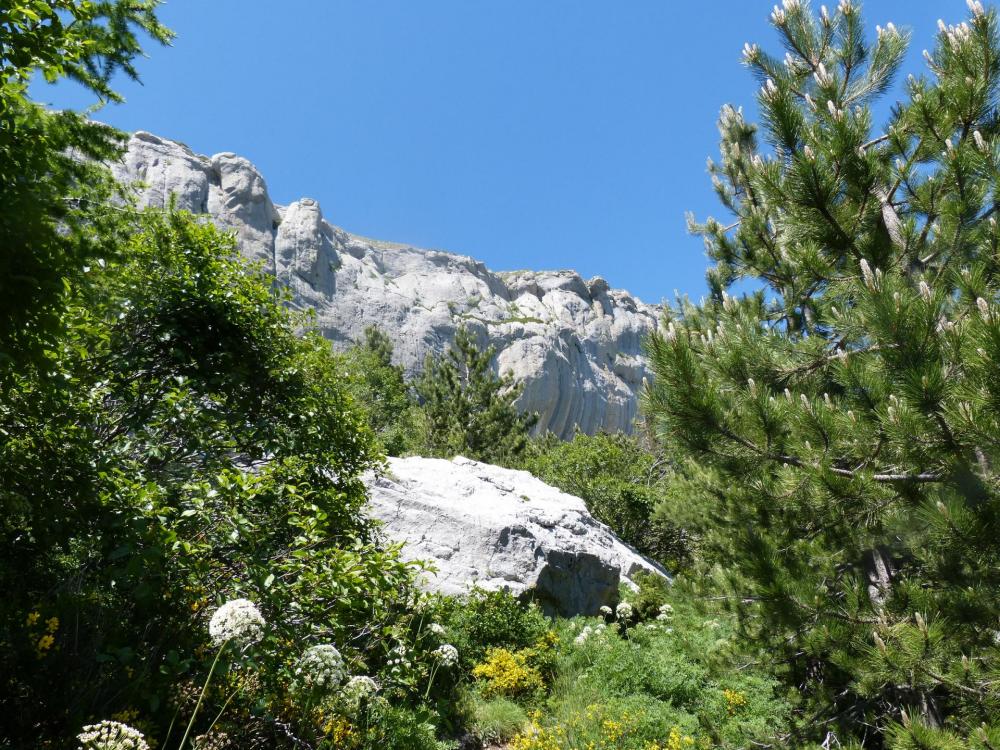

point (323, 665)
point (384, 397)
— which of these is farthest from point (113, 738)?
point (384, 397)

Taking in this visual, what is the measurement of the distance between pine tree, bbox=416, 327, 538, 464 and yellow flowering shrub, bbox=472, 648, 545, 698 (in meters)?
15.7

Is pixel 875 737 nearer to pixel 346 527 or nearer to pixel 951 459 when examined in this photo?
pixel 951 459

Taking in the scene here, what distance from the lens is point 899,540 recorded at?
3852 millimetres

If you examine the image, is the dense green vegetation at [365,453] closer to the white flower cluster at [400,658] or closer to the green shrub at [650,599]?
the white flower cluster at [400,658]

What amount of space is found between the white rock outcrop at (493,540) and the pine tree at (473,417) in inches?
489

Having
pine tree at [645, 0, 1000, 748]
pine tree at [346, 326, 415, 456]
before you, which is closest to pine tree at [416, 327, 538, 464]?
pine tree at [346, 326, 415, 456]

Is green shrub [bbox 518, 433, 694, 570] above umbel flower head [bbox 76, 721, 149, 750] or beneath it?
above

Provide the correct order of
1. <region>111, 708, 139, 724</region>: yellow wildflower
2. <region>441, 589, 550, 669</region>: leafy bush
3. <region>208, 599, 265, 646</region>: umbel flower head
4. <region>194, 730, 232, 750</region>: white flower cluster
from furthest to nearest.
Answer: <region>441, 589, 550, 669</region>: leafy bush
<region>194, 730, 232, 750</region>: white flower cluster
<region>111, 708, 139, 724</region>: yellow wildflower
<region>208, 599, 265, 646</region>: umbel flower head

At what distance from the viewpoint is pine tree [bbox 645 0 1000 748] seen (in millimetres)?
2766

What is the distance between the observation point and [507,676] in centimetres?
629

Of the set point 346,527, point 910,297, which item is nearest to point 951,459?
point 910,297

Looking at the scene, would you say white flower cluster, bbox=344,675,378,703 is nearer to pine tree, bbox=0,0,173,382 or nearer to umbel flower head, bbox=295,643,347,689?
umbel flower head, bbox=295,643,347,689

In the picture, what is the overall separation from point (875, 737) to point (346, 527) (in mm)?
4761

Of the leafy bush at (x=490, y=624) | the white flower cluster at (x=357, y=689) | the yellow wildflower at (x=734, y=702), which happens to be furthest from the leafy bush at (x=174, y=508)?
the yellow wildflower at (x=734, y=702)
